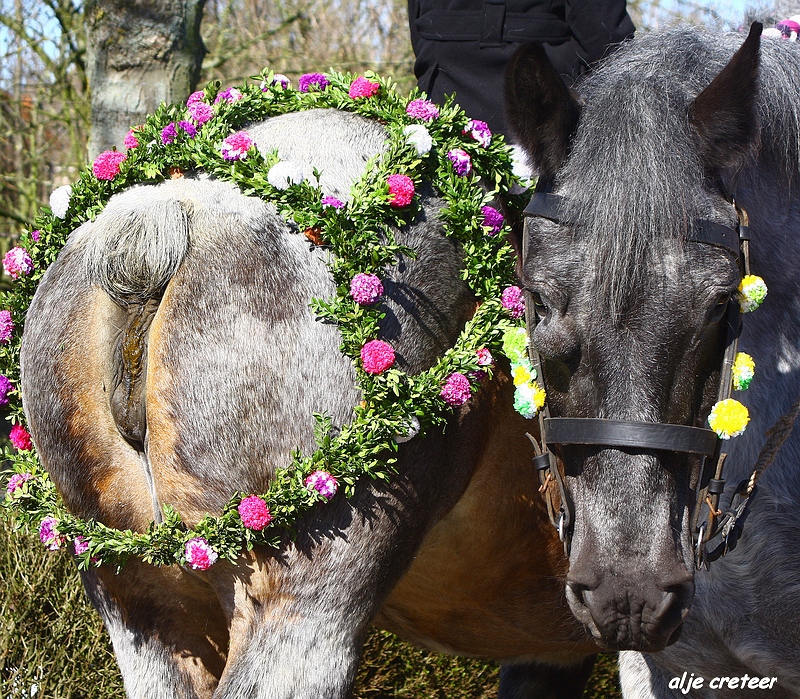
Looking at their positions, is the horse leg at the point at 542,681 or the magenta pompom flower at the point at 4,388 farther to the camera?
the horse leg at the point at 542,681

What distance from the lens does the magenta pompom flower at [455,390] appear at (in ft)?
7.23

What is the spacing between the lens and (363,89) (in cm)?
243

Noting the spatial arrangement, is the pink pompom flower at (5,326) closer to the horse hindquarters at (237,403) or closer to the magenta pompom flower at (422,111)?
the horse hindquarters at (237,403)

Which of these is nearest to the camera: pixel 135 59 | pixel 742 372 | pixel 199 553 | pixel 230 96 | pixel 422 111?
pixel 742 372

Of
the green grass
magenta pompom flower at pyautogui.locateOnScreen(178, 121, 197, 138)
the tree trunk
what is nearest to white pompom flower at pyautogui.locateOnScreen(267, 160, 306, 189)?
magenta pompom flower at pyautogui.locateOnScreen(178, 121, 197, 138)

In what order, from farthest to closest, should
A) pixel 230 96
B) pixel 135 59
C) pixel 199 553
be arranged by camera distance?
1. pixel 135 59
2. pixel 230 96
3. pixel 199 553

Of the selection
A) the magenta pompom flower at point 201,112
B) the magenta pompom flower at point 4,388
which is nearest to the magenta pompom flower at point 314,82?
the magenta pompom flower at point 201,112

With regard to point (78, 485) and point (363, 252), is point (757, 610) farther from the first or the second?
point (78, 485)

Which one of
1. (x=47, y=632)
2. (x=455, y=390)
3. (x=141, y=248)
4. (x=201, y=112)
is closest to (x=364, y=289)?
(x=455, y=390)

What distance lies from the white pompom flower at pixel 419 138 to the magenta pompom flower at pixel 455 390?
0.60 metres

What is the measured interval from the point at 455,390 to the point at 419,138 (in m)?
0.68

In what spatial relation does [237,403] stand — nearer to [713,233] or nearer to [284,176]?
[284,176]

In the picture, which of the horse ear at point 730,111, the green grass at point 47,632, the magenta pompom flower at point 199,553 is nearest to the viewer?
the horse ear at point 730,111

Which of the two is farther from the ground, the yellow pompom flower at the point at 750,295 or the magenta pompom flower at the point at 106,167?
the magenta pompom flower at the point at 106,167
